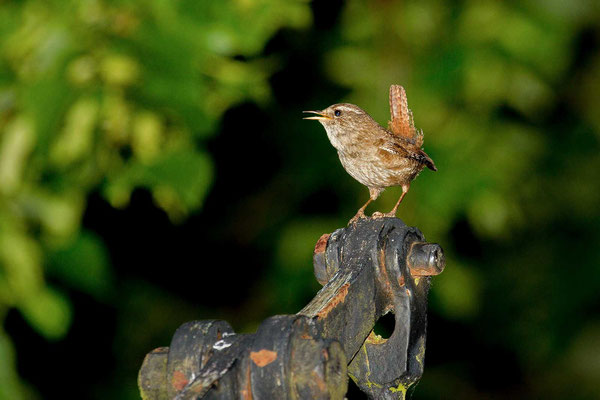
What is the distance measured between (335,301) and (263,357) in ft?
1.01

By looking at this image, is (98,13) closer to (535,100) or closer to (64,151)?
(64,151)

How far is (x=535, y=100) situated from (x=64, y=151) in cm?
266

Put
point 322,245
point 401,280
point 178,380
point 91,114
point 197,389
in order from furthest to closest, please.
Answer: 1. point 91,114
2. point 322,245
3. point 401,280
4. point 178,380
5. point 197,389

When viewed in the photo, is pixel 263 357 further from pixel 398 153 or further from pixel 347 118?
pixel 347 118

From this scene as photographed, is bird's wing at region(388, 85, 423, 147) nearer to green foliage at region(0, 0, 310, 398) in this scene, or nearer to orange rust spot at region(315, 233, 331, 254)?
green foliage at region(0, 0, 310, 398)

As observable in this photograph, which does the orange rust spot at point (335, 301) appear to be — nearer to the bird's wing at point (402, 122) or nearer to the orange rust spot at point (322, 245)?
the orange rust spot at point (322, 245)

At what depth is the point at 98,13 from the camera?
294 cm

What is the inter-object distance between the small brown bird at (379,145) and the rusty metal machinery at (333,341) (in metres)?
1.25

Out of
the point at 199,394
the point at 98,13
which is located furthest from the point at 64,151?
the point at 199,394

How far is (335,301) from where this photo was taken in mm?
1422

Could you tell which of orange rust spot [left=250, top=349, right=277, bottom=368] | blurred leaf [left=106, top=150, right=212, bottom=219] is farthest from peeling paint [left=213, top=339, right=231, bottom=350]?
blurred leaf [left=106, top=150, right=212, bottom=219]

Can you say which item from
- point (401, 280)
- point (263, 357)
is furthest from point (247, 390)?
point (401, 280)

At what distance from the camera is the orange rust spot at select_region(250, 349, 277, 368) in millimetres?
1132

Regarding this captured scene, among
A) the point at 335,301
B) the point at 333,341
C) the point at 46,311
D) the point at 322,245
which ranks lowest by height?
the point at 46,311
